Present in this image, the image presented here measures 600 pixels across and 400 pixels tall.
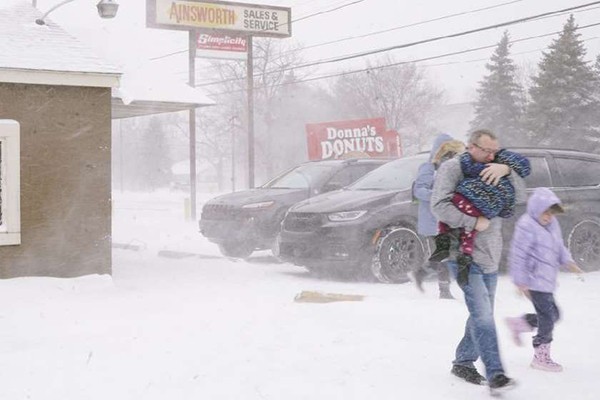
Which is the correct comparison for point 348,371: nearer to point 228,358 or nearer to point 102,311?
point 228,358

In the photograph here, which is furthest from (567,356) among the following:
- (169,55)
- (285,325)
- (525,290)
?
(169,55)

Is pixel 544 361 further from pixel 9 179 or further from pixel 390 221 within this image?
pixel 9 179

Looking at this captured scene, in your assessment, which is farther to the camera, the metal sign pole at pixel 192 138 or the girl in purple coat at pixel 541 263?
the metal sign pole at pixel 192 138

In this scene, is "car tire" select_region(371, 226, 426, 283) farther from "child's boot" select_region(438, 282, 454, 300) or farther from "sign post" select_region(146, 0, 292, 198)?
"sign post" select_region(146, 0, 292, 198)

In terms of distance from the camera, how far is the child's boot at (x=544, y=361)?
4906 millimetres

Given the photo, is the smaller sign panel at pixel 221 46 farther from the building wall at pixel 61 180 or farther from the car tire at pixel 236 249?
the building wall at pixel 61 180

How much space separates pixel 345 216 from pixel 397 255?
2.67ft

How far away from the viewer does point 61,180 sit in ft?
27.2

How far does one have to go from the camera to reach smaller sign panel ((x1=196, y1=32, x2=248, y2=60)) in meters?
22.3

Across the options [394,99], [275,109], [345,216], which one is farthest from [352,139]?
[275,109]

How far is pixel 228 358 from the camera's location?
5238 millimetres

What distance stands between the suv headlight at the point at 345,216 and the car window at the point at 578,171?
309cm

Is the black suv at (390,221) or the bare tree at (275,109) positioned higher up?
the bare tree at (275,109)

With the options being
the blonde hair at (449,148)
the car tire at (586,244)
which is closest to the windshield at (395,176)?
the car tire at (586,244)
